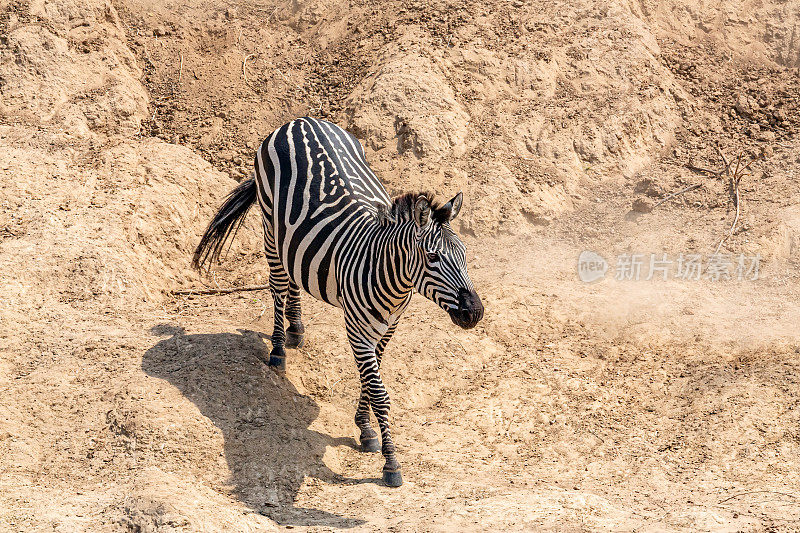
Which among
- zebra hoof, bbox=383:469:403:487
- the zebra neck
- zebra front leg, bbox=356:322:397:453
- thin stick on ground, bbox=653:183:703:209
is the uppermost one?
thin stick on ground, bbox=653:183:703:209

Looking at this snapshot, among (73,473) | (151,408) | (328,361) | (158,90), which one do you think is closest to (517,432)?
(328,361)

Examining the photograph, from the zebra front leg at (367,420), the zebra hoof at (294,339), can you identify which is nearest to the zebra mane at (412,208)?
the zebra front leg at (367,420)

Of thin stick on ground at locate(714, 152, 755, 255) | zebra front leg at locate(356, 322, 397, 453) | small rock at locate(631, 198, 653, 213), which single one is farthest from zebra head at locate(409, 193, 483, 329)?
small rock at locate(631, 198, 653, 213)


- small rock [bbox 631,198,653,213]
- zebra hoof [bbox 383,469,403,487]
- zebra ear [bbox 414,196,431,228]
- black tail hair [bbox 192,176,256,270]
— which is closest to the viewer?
zebra ear [bbox 414,196,431,228]

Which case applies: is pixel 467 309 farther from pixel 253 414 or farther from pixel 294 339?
pixel 294 339

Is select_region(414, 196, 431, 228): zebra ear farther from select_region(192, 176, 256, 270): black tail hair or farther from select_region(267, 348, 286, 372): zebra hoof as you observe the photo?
select_region(192, 176, 256, 270): black tail hair

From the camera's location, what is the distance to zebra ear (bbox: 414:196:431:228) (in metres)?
5.94

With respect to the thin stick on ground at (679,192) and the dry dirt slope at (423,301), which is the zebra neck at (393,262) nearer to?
the dry dirt slope at (423,301)

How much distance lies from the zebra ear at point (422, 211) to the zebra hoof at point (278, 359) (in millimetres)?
2559

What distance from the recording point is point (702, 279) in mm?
9805

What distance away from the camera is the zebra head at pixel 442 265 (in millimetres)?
5766

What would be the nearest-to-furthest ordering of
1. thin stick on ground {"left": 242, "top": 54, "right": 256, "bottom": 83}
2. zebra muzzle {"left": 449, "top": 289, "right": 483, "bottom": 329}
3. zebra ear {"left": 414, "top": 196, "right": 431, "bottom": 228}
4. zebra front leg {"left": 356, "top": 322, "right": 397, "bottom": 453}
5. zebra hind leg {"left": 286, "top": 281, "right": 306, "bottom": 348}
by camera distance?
zebra muzzle {"left": 449, "top": 289, "right": 483, "bottom": 329}
zebra ear {"left": 414, "top": 196, "right": 431, "bottom": 228}
zebra front leg {"left": 356, "top": 322, "right": 397, "bottom": 453}
zebra hind leg {"left": 286, "top": 281, "right": 306, "bottom": 348}
thin stick on ground {"left": 242, "top": 54, "right": 256, "bottom": 83}

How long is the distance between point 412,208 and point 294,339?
2.68 metres

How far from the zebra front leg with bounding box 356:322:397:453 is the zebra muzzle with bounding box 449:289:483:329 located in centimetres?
132
